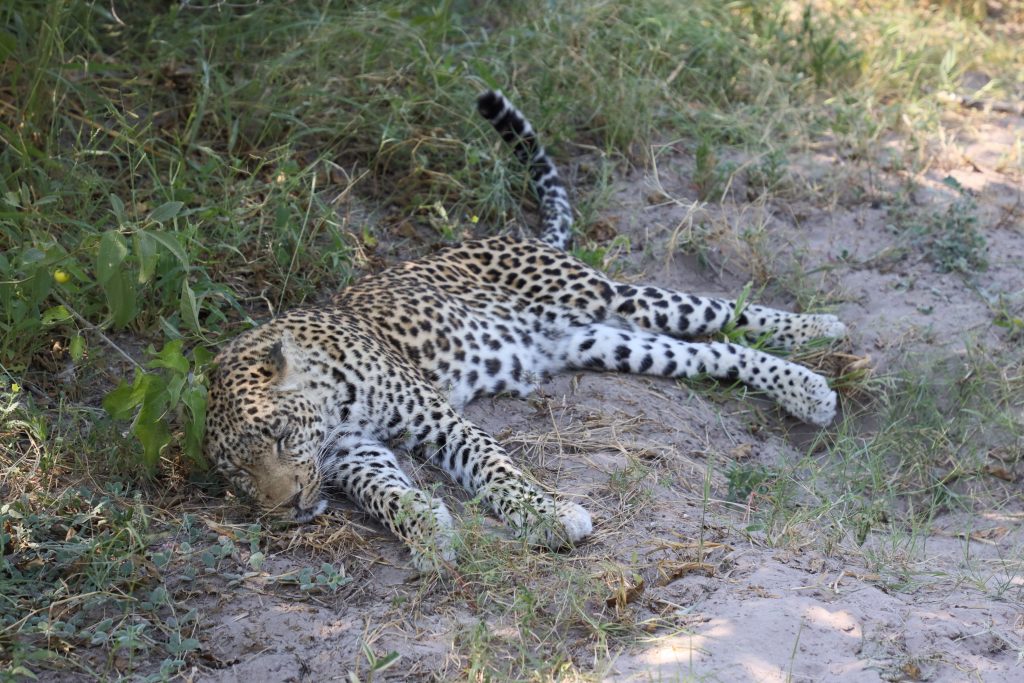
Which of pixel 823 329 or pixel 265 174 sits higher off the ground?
pixel 265 174

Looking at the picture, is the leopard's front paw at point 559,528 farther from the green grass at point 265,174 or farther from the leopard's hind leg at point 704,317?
the leopard's hind leg at point 704,317

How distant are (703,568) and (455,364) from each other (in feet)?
7.01

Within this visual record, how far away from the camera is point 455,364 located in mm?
6496

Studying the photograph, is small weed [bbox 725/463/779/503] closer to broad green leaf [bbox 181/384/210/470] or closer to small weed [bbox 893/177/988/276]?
broad green leaf [bbox 181/384/210/470]

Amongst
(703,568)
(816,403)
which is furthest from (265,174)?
(703,568)

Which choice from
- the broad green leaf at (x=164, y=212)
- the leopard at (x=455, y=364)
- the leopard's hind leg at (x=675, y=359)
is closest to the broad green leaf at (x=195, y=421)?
the leopard at (x=455, y=364)

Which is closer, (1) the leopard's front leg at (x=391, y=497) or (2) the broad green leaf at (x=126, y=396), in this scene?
(1) the leopard's front leg at (x=391, y=497)

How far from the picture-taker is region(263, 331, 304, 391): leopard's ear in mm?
5520

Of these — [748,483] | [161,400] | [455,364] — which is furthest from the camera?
[455,364]

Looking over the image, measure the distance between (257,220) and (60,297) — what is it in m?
1.41

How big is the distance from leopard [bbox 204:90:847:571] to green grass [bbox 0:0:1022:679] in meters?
0.29

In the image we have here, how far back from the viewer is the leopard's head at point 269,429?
532 cm

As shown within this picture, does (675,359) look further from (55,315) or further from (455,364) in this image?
(55,315)

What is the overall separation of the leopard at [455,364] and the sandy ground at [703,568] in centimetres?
16
